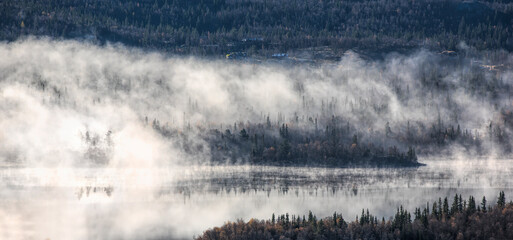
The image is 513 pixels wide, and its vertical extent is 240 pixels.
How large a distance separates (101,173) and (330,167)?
52.4 meters

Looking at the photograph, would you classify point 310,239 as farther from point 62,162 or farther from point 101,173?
point 62,162

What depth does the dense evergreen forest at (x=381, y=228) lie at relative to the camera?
294 feet

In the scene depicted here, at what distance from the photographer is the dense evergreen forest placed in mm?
89562

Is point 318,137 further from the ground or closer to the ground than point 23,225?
further from the ground

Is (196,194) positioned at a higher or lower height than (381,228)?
lower

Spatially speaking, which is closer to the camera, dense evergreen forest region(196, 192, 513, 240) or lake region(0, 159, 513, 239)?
dense evergreen forest region(196, 192, 513, 240)

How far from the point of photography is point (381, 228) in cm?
9419

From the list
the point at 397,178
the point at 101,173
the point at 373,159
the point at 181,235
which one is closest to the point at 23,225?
A: the point at 181,235

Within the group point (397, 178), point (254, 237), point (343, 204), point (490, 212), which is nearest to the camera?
point (254, 237)

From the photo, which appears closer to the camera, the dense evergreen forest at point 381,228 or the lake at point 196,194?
the dense evergreen forest at point 381,228

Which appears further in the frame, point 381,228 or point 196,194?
point 196,194

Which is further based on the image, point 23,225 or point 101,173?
point 101,173

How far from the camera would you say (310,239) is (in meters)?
89.1

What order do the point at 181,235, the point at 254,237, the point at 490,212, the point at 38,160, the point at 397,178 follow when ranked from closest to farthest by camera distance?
the point at 254,237
the point at 181,235
the point at 490,212
the point at 397,178
the point at 38,160
